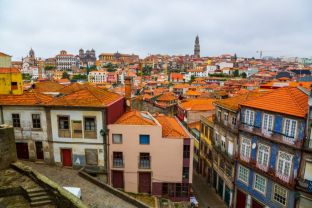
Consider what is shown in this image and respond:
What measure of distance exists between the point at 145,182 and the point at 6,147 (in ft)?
40.0

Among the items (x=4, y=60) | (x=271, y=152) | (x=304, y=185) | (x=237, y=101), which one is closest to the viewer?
(x=304, y=185)

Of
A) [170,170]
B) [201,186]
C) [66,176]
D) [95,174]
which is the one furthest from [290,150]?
[66,176]

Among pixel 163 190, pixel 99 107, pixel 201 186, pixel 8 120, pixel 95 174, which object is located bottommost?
pixel 201 186

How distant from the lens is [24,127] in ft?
70.5

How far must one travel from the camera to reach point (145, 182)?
21797mm

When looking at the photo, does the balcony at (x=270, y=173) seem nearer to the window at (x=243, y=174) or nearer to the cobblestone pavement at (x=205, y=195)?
the window at (x=243, y=174)

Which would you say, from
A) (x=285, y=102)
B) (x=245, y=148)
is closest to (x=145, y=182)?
(x=245, y=148)

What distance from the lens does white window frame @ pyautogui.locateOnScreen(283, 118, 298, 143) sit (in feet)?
57.0

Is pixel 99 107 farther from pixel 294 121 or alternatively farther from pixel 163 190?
pixel 294 121

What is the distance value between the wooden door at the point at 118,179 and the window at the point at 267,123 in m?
13.9

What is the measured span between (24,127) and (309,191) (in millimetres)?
24859

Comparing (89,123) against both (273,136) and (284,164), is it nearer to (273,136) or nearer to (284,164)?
(273,136)

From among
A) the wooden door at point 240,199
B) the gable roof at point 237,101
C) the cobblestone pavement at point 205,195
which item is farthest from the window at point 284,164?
the cobblestone pavement at point 205,195

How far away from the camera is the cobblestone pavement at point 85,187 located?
17531 mm
